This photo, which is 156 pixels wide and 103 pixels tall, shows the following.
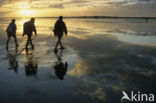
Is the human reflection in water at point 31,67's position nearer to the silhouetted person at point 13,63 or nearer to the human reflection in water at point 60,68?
the silhouetted person at point 13,63

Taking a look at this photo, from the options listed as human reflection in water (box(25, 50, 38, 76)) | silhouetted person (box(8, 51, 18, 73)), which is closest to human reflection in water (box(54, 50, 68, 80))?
human reflection in water (box(25, 50, 38, 76))

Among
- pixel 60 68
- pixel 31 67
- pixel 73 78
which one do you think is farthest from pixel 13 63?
pixel 73 78

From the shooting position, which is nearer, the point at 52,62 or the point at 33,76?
the point at 33,76

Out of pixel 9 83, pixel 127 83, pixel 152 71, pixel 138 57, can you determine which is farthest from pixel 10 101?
pixel 138 57

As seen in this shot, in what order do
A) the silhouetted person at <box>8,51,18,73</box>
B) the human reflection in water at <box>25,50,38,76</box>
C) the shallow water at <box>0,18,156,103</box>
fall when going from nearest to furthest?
the shallow water at <box>0,18,156,103</box> < the human reflection in water at <box>25,50,38,76</box> < the silhouetted person at <box>8,51,18,73</box>

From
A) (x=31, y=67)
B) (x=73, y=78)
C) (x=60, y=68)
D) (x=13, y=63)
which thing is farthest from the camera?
(x=13, y=63)

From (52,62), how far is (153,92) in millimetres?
5235

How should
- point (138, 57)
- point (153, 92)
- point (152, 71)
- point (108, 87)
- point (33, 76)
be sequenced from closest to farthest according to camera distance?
point (153, 92) → point (108, 87) → point (33, 76) → point (152, 71) → point (138, 57)

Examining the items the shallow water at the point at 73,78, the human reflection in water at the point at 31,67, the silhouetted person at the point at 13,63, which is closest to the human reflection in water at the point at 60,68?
the shallow water at the point at 73,78

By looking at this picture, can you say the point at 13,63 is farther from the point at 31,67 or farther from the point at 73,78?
the point at 73,78

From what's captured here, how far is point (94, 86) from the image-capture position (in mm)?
6738

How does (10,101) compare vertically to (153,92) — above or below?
above

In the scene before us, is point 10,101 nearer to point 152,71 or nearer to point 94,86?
point 94,86

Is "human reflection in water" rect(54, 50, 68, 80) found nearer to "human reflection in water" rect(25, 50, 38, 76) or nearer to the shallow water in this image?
the shallow water
